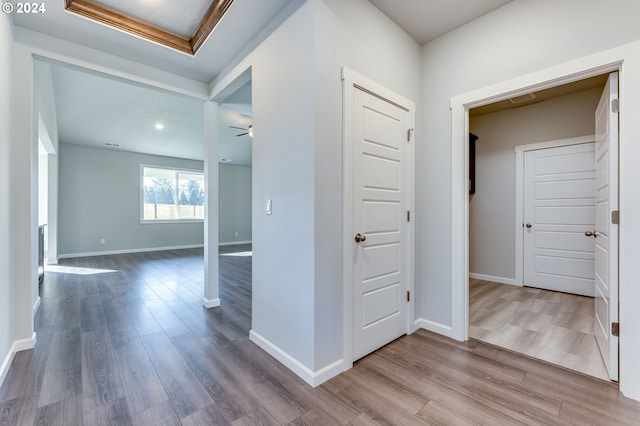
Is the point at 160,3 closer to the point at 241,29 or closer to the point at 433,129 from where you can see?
the point at 241,29

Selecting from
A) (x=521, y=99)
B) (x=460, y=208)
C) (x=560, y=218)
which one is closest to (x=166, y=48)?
(x=460, y=208)

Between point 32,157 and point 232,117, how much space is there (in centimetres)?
341

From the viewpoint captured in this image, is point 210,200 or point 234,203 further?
point 234,203

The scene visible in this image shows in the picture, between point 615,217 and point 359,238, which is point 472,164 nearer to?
point 615,217

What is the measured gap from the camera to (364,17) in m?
2.18

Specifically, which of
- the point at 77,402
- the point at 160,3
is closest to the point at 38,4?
the point at 160,3

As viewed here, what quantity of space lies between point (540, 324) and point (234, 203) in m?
8.51

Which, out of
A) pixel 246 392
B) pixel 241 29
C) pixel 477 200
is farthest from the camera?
pixel 477 200

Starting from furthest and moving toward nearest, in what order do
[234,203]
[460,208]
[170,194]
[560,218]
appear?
[234,203] < [170,194] < [560,218] < [460,208]

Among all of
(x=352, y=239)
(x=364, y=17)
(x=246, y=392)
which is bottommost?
(x=246, y=392)

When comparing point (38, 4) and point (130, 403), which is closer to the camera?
point (130, 403)

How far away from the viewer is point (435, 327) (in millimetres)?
2633

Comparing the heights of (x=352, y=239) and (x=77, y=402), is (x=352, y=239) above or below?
above

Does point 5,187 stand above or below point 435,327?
above
